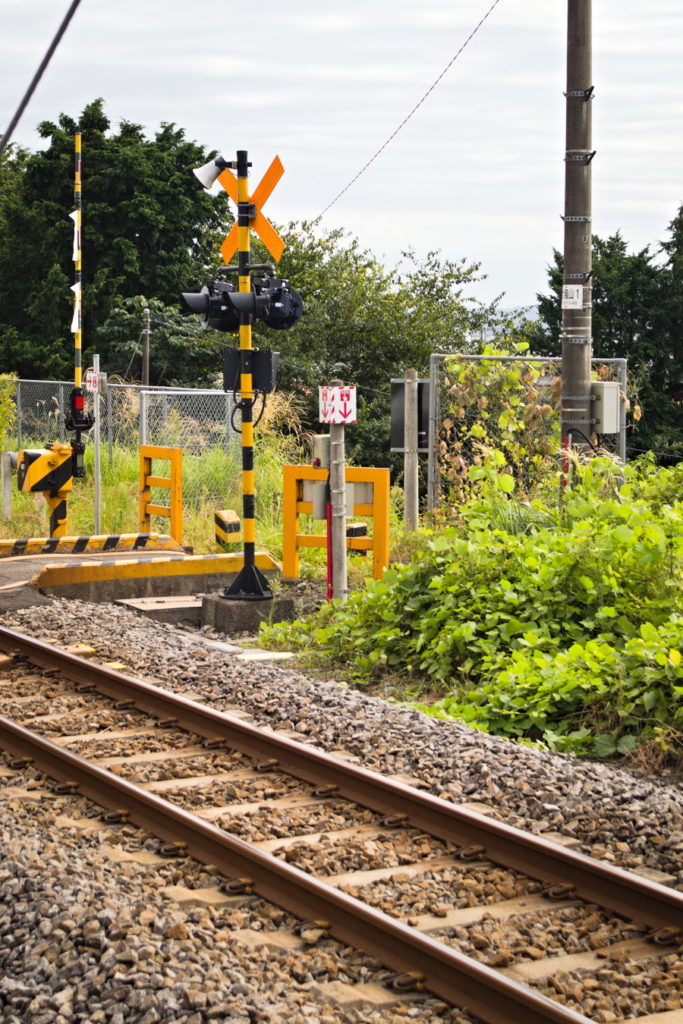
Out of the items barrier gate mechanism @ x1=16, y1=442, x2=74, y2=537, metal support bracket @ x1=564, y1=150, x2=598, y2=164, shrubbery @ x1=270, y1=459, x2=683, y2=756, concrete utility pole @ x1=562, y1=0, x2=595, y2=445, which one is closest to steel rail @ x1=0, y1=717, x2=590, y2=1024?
shrubbery @ x1=270, y1=459, x2=683, y2=756

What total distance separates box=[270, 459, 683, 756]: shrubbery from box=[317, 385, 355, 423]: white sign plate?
129 centimetres

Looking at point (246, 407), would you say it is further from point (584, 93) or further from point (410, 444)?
point (584, 93)

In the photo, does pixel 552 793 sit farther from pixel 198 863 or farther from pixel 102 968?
pixel 102 968

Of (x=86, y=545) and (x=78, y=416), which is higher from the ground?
(x=78, y=416)

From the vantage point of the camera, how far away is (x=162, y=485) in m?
14.9

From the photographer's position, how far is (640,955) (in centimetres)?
446

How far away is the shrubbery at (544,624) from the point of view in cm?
715

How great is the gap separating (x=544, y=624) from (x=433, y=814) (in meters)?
2.72

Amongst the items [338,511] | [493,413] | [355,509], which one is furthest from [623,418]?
[338,511]

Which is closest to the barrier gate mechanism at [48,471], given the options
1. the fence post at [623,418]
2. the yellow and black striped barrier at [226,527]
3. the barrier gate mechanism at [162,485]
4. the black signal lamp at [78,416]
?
the black signal lamp at [78,416]

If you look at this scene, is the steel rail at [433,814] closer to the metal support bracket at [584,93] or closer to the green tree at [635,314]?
the metal support bracket at [584,93]

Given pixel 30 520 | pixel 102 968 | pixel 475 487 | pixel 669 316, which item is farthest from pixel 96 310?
pixel 102 968

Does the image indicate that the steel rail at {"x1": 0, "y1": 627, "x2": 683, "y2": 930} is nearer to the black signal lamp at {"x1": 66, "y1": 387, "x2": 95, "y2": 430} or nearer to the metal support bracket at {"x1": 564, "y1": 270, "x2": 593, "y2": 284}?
the metal support bracket at {"x1": 564, "y1": 270, "x2": 593, "y2": 284}

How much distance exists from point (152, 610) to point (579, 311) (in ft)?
14.6
